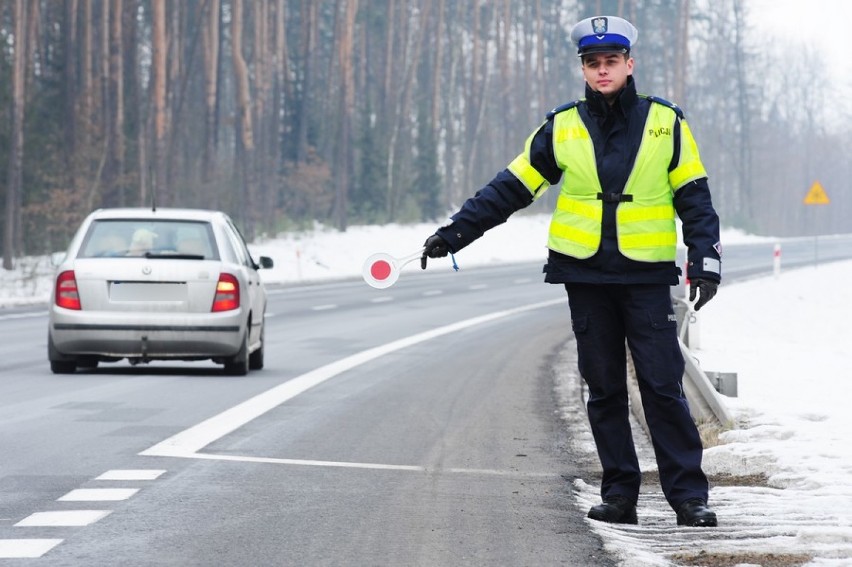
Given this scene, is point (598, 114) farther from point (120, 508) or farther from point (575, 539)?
point (120, 508)

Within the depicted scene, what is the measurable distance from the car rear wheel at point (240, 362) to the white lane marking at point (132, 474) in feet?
21.3

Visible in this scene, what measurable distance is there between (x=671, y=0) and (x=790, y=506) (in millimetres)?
85282

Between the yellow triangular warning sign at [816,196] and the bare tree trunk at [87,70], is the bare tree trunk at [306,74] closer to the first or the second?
the bare tree trunk at [87,70]

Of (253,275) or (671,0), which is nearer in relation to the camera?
(253,275)

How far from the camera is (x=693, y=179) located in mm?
6676

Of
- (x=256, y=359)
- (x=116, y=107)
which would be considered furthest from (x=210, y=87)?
(x=256, y=359)

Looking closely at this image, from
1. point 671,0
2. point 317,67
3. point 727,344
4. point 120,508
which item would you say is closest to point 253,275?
point 727,344

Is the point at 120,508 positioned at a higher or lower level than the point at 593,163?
lower

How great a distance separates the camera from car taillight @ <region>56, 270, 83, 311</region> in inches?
558

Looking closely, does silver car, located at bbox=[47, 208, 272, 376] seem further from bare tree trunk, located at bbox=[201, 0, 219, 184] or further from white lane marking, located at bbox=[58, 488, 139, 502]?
bare tree trunk, located at bbox=[201, 0, 219, 184]

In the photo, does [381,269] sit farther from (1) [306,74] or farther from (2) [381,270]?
(1) [306,74]

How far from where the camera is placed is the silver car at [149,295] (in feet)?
46.5

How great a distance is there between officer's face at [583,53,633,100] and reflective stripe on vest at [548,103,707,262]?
0.54 ft

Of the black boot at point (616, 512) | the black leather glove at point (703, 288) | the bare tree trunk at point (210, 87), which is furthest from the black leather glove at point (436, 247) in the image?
the bare tree trunk at point (210, 87)
